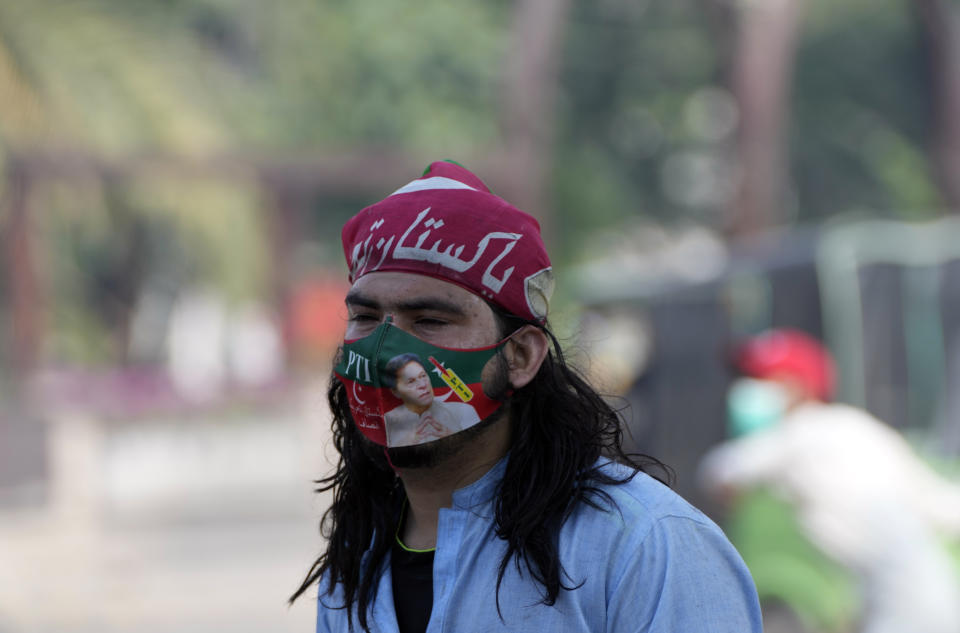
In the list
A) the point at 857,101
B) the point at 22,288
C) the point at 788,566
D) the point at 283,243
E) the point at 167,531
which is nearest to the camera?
the point at 788,566

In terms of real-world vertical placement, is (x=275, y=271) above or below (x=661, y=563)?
above

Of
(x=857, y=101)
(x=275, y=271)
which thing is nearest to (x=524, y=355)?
(x=275, y=271)

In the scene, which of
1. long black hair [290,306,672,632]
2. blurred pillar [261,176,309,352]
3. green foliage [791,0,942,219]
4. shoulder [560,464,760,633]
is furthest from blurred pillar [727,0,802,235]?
green foliage [791,0,942,219]

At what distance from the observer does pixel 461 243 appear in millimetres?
1803

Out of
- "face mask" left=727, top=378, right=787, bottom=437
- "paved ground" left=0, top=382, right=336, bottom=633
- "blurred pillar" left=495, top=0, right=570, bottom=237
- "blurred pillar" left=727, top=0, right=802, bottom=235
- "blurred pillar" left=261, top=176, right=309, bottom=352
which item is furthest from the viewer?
"blurred pillar" left=261, top=176, right=309, bottom=352

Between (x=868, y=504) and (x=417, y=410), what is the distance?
3196 millimetres

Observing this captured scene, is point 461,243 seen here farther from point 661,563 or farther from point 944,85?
point 944,85

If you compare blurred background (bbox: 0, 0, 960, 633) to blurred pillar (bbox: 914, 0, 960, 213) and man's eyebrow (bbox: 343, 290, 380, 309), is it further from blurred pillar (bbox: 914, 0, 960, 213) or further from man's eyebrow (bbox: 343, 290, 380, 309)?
man's eyebrow (bbox: 343, 290, 380, 309)

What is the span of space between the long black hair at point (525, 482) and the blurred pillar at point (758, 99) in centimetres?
1021

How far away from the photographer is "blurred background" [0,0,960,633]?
790 centimetres

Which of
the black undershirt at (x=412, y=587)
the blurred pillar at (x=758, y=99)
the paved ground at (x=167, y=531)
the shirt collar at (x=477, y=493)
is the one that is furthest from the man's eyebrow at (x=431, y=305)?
the blurred pillar at (x=758, y=99)

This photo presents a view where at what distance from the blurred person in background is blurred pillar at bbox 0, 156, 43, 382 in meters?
9.25

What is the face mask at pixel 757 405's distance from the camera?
594 cm

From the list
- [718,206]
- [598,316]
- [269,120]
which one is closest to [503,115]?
[598,316]
